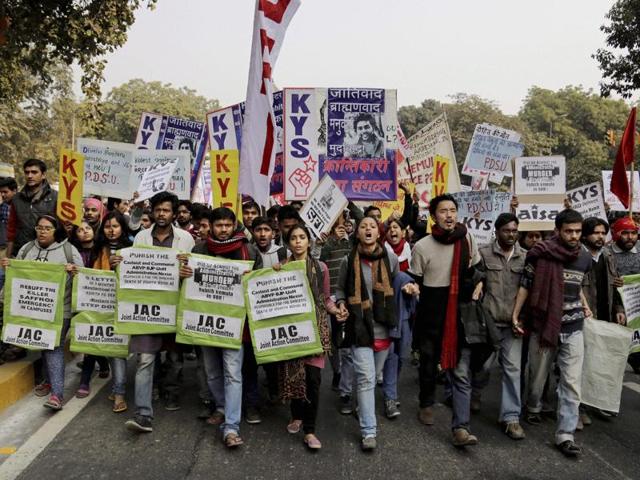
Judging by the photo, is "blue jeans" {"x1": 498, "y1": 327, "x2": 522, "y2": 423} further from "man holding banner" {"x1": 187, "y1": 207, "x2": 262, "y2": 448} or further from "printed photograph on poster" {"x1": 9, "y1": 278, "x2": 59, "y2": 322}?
"printed photograph on poster" {"x1": 9, "y1": 278, "x2": 59, "y2": 322}

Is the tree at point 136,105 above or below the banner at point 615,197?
above

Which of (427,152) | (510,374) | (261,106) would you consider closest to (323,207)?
(261,106)

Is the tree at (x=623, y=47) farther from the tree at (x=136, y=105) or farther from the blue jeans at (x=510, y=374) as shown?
the tree at (x=136, y=105)

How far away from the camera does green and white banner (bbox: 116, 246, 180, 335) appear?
4547 mm

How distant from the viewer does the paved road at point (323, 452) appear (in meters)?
3.83

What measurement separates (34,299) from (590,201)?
5.96 metres

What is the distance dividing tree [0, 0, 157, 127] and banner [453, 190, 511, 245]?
6796mm

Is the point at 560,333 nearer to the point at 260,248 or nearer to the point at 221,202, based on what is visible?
the point at 260,248

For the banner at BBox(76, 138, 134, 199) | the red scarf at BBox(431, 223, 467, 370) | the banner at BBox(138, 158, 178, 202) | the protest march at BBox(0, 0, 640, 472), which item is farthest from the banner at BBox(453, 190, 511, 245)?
the banner at BBox(76, 138, 134, 199)

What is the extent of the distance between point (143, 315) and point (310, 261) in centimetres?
137

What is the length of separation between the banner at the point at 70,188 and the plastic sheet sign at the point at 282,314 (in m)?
2.37

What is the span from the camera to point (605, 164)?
4209cm

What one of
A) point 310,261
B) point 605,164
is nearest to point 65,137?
point 310,261

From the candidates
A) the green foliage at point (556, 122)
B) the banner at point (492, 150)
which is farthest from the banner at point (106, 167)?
the green foliage at point (556, 122)
